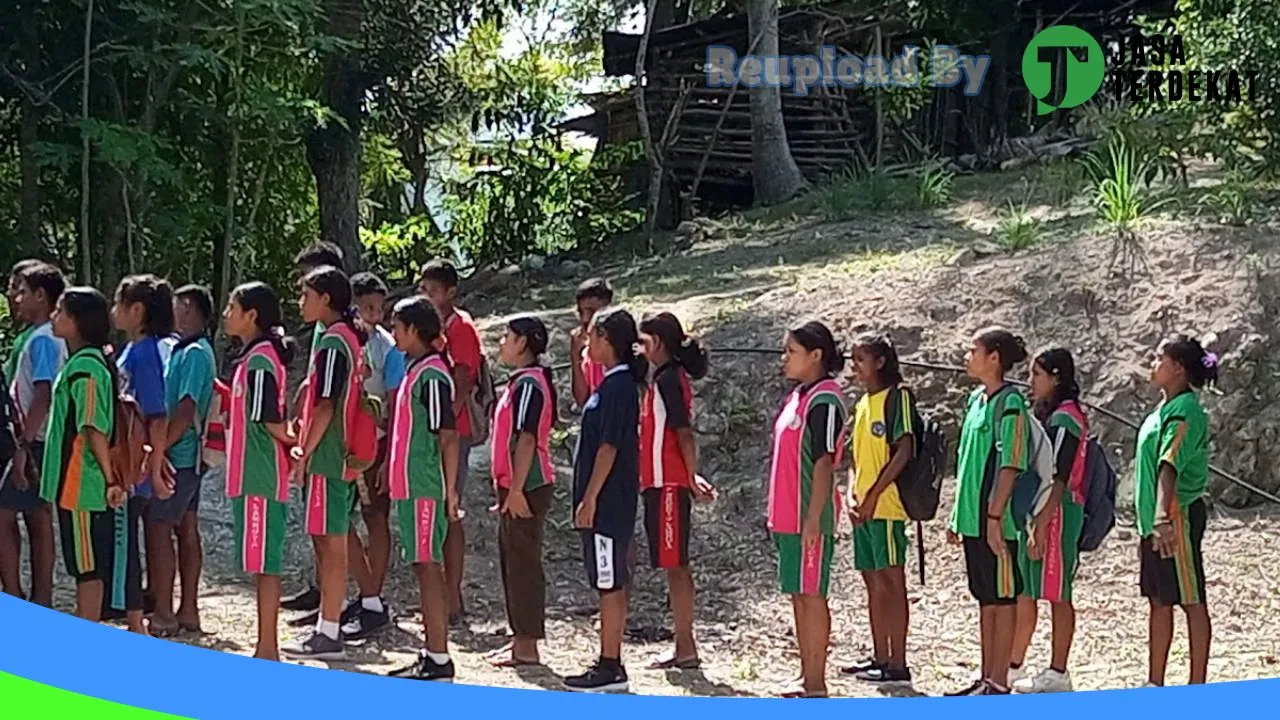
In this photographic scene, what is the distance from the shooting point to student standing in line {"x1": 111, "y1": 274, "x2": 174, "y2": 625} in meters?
5.25

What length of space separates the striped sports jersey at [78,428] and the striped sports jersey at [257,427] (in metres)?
0.39

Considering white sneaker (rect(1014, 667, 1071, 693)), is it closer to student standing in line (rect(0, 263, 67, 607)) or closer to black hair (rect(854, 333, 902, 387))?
black hair (rect(854, 333, 902, 387))

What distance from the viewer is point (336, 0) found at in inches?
469

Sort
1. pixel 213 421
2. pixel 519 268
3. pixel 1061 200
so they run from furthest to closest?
pixel 519 268
pixel 1061 200
pixel 213 421

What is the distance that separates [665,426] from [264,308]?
1396 millimetres

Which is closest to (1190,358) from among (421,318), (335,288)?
(421,318)

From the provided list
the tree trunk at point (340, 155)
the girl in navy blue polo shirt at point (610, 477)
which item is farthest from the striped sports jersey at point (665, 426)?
the tree trunk at point (340, 155)

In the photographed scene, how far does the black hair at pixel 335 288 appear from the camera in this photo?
505 cm

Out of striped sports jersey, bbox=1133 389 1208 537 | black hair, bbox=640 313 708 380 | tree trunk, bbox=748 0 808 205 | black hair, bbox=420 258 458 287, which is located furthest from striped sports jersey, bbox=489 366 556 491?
tree trunk, bbox=748 0 808 205

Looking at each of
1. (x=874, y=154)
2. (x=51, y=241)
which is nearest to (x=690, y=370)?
(x=51, y=241)

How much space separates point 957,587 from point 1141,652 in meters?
1.06

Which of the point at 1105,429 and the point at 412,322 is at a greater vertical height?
the point at 412,322

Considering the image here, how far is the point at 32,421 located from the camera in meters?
5.27

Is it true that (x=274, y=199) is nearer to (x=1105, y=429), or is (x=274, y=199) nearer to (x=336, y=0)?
(x=336, y=0)
